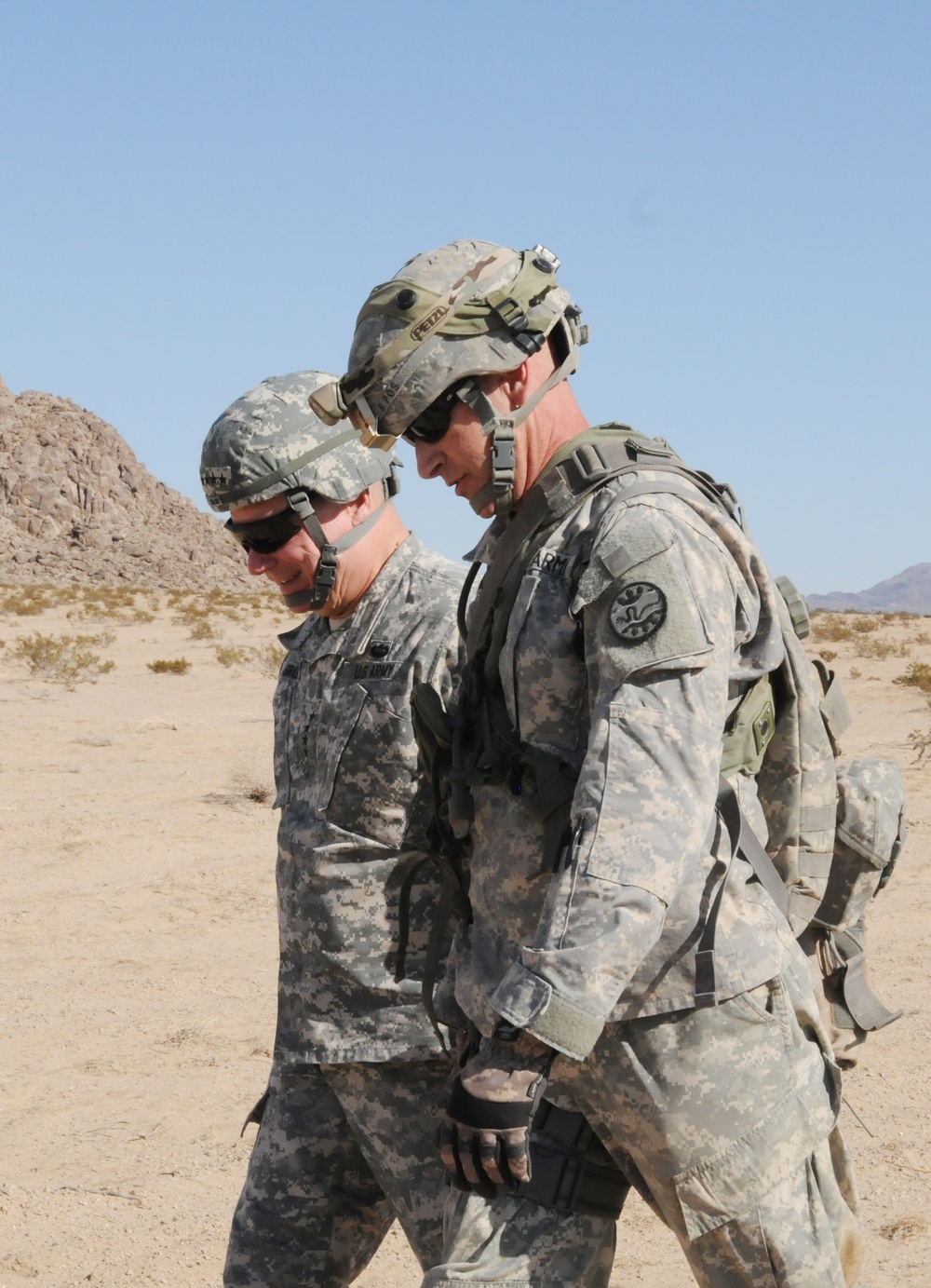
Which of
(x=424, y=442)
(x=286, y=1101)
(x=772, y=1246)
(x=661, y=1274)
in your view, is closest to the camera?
(x=772, y=1246)

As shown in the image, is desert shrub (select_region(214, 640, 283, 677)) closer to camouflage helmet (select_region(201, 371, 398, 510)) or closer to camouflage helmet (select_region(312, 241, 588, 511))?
camouflage helmet (select_region(201, 371, 398, 510))

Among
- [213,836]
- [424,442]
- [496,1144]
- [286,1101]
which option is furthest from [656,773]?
[213,836]

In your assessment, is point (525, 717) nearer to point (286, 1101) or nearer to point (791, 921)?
point (791, 921)

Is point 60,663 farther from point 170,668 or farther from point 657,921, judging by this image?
point 657,921

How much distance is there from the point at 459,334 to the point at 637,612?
0.58 m

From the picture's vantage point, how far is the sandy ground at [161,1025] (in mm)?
4383

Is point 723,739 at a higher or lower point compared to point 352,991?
higher

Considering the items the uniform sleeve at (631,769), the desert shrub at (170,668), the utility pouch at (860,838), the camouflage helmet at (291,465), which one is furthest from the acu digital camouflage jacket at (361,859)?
the desert shrub at (170,668)

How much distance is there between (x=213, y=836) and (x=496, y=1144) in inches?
304

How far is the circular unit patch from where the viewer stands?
2.04 meters

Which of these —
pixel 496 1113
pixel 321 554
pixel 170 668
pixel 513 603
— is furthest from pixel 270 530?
pixel 170 668

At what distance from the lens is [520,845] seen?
89.7 inches

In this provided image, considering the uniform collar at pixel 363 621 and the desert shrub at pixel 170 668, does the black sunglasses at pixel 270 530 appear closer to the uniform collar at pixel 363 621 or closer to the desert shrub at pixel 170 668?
the uniform collar at pixel 363 621

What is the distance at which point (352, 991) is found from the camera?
2.87 meters
